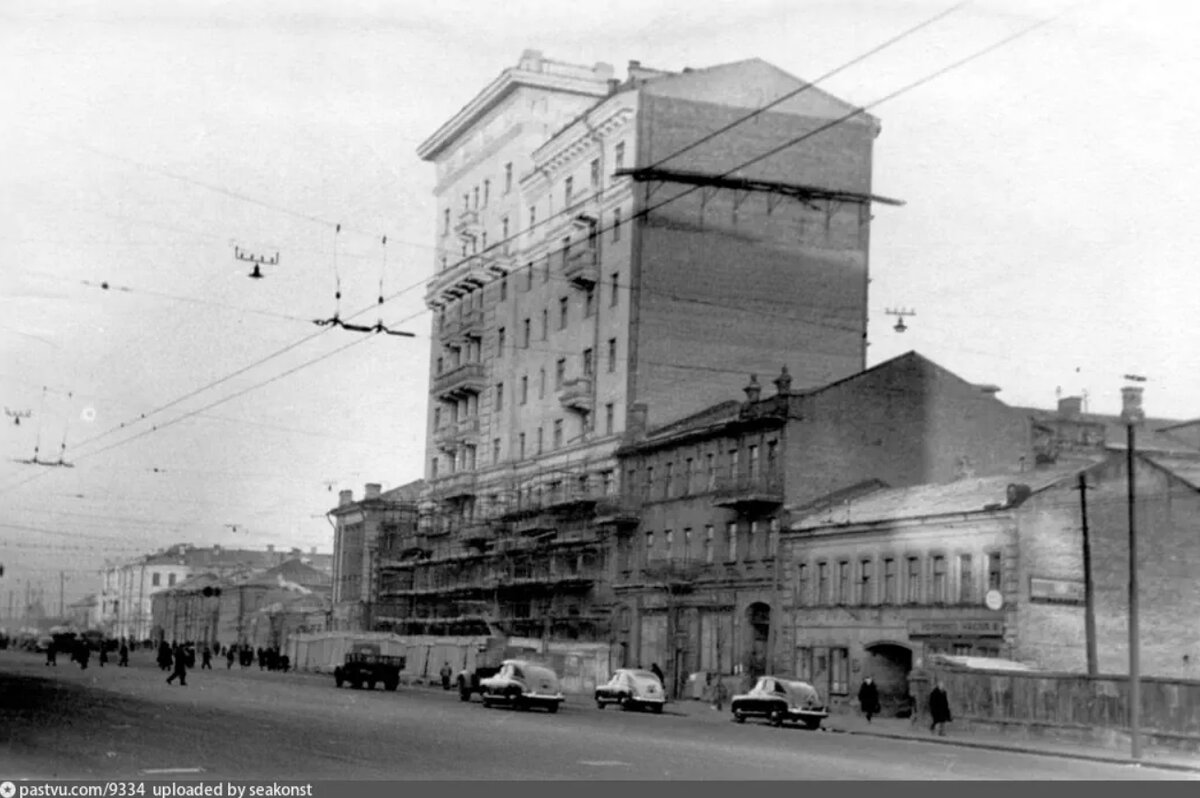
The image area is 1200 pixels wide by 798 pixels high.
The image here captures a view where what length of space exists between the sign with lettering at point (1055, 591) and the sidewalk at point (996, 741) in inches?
203

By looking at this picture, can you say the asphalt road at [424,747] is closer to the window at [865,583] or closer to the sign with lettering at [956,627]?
the sign with lettering at [956,627]

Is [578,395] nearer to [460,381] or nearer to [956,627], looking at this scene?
[460,381]

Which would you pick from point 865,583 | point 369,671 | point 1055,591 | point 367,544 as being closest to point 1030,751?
point 1055,591

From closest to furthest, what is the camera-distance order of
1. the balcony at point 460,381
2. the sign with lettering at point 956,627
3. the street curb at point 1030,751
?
the street curb at point 1030,751 < the sign with lettering at point 956,627 < the balcony at point 460,381

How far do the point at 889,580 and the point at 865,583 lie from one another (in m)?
1.41

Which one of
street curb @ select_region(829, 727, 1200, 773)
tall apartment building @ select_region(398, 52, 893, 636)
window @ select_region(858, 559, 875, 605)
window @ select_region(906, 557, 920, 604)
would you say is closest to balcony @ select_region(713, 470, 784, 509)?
window @ select_region(858, 559, 875, 605)

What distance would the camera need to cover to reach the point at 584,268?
76.4 meters

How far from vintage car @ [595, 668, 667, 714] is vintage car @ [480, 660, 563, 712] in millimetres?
4377

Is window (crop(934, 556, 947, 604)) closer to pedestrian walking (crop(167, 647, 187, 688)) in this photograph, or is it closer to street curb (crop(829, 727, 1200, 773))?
street curb (crop(829, 727, 1200, 773))

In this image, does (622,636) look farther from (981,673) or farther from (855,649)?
(981,673)

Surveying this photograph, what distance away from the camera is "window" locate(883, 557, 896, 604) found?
54.3 meters

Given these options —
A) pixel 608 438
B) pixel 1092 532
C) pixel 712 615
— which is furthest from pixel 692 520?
pixel 1092 532

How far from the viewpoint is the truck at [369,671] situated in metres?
67.1

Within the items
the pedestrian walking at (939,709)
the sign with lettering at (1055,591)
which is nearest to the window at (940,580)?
the sign with lettering at (1055,591)
